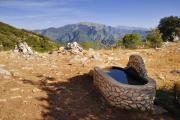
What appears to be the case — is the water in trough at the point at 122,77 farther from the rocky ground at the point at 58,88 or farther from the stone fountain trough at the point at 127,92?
the rocky ground at the point at 58,88

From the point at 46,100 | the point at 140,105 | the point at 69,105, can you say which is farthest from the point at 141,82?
the point at 46,100

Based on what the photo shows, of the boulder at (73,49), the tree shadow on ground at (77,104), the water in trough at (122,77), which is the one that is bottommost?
the tree shadow on ground at (77,104)

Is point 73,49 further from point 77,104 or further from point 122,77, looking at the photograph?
point 77,104

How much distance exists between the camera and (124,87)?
12945mm

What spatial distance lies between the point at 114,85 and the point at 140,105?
60.4 inches

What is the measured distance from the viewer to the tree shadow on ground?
42.0ft


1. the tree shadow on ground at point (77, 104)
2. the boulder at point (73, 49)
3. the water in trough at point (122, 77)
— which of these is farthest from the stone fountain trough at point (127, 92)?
the boulder at point (73, 49)

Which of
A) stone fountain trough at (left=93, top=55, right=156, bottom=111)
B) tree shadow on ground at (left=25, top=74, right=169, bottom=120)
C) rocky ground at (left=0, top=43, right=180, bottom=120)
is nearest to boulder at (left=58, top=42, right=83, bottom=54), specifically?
rocky ground at (left=0, top=43, right=180, bottom=120)

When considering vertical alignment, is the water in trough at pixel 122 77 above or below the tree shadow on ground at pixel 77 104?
above

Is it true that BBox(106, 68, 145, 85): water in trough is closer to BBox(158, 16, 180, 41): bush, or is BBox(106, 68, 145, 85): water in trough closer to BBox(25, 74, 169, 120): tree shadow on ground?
BBox(25, 74, 169, 120): tree shadow on ground

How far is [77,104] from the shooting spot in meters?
14.1

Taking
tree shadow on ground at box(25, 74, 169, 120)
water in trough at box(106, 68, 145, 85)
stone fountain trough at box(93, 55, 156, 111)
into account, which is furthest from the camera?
water in trough at box(106, 68, 145, 85)

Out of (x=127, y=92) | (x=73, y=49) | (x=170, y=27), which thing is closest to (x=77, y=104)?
(x=127, y=92)

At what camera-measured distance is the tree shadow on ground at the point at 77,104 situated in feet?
42.0
